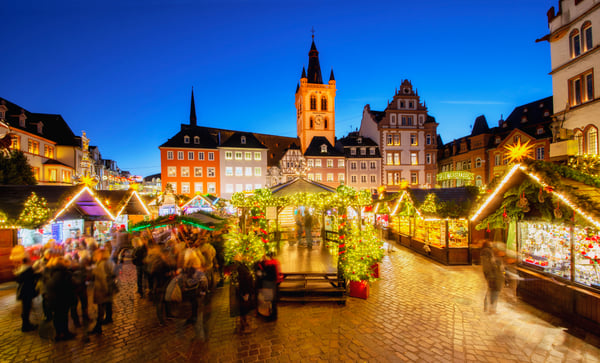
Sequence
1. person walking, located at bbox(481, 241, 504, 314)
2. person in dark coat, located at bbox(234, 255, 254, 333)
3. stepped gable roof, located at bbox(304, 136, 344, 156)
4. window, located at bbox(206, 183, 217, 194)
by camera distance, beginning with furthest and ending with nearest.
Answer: stepped gable roof, located at bbox(304, 136, 344, 156)
window, located at bbox(206, 183, 217, 194)
person walking, located at bbox(481, 241, 504, 314)
person in dark coat, located at bbox(234, 255, 254, 333)

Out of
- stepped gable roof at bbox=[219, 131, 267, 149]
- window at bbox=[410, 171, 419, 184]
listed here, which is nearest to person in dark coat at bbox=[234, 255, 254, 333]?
stepped gable roof at bbox=[219, 131, 267, 149]

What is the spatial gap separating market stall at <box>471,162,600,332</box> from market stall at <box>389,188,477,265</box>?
3606 mm

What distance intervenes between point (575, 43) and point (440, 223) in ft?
46.2

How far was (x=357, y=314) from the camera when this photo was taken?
7.13 metres

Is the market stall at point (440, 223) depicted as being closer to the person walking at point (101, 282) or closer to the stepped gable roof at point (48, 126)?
the person walking at point (101, 282)

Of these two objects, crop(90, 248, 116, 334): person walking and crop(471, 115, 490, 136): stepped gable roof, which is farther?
crop(471, 115, 490, 136): stepped gable roof

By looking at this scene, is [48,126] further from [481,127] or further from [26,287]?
[481,127]

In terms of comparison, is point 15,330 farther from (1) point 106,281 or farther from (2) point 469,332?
(2) point 469,332

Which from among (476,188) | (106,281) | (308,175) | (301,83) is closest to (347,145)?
(308,175)

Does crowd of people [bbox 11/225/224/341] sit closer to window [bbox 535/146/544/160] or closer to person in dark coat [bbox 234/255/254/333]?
person in dark coat [bbox 234/255/254/333]

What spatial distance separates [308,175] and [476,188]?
92.4 feet

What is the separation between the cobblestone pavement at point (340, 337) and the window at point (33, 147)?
30272mm

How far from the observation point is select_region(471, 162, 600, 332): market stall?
5.71 meters

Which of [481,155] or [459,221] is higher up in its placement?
[481,155]
